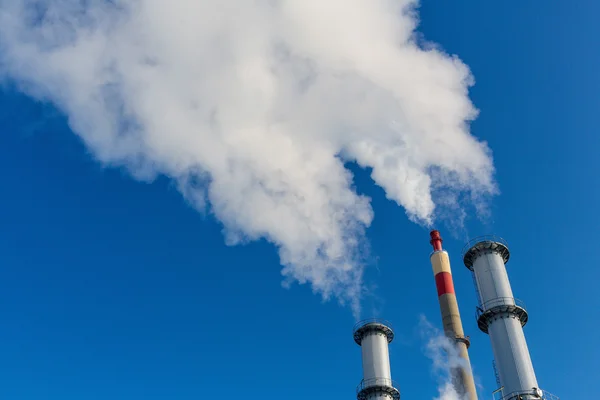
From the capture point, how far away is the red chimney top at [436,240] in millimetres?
55287

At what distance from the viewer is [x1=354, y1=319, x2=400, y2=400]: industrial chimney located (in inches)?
1710

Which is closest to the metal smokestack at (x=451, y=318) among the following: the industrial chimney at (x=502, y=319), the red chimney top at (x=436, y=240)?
the red chimney top at (x=436, y=240)

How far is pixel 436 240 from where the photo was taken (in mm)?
55781

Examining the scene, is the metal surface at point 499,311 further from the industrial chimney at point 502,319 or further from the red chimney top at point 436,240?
the red chimney top at point 436,240

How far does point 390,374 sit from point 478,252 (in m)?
13.8

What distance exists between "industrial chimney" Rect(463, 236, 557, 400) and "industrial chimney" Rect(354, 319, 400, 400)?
10986 mm

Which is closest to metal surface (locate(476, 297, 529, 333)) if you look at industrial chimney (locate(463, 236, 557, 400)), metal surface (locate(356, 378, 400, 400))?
industrial chimney (locate(463, 236, 557, 400))

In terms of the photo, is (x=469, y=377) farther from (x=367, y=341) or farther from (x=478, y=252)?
(x=478, y=252)

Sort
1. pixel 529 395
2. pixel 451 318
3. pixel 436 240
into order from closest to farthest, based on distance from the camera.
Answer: pixel 529 395, pixel 451 318, pixel 436 240

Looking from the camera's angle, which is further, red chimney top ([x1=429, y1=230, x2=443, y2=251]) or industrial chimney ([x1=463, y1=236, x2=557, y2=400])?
red chimney top ([x1=429, y1=230, x2=443, y2=251])

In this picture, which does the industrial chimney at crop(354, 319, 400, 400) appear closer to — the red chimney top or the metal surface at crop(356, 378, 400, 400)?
the metal surface at crop(356, 378, 400, 400)

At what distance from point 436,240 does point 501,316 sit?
20.5m

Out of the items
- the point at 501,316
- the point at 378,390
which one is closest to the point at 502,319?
the point at 501,316

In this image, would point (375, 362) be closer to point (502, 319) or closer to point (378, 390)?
point (378, 390)
